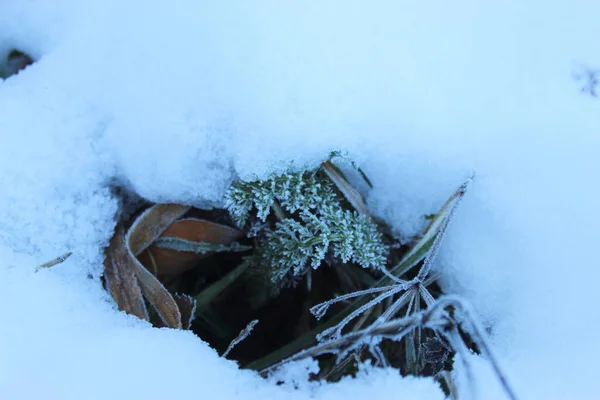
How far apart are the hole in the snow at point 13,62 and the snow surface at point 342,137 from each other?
0.11m

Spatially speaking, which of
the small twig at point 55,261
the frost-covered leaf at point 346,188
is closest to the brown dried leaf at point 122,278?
the small twig at point 55,261

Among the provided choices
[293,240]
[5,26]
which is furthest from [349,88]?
[5,26]

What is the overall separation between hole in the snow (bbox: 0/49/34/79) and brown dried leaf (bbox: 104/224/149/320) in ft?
1.75

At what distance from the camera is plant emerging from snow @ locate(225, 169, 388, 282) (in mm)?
1229

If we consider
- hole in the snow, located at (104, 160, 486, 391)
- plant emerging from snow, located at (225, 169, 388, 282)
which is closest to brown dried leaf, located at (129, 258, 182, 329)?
hole in the snow, located at (104, 160, 486, 391)

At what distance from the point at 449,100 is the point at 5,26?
45.8 inches

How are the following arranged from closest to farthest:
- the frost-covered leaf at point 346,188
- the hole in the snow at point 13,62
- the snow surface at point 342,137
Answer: the snow surface at point 342,137
the frost-covered leaf at point 346,188
the hole in the snow at point 13,62

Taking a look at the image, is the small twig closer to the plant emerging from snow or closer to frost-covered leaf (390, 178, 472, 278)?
the plant emerging from snow

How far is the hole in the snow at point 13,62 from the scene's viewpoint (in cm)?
140

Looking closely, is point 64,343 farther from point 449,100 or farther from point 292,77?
point 449,100

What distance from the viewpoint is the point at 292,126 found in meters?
1.19

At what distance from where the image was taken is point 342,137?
3.95 feet

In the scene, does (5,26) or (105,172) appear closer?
(105,172)

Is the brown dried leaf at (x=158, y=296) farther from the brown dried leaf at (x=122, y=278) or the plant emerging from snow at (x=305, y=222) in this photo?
the plant emerging from snow at (x=305, y=222)
